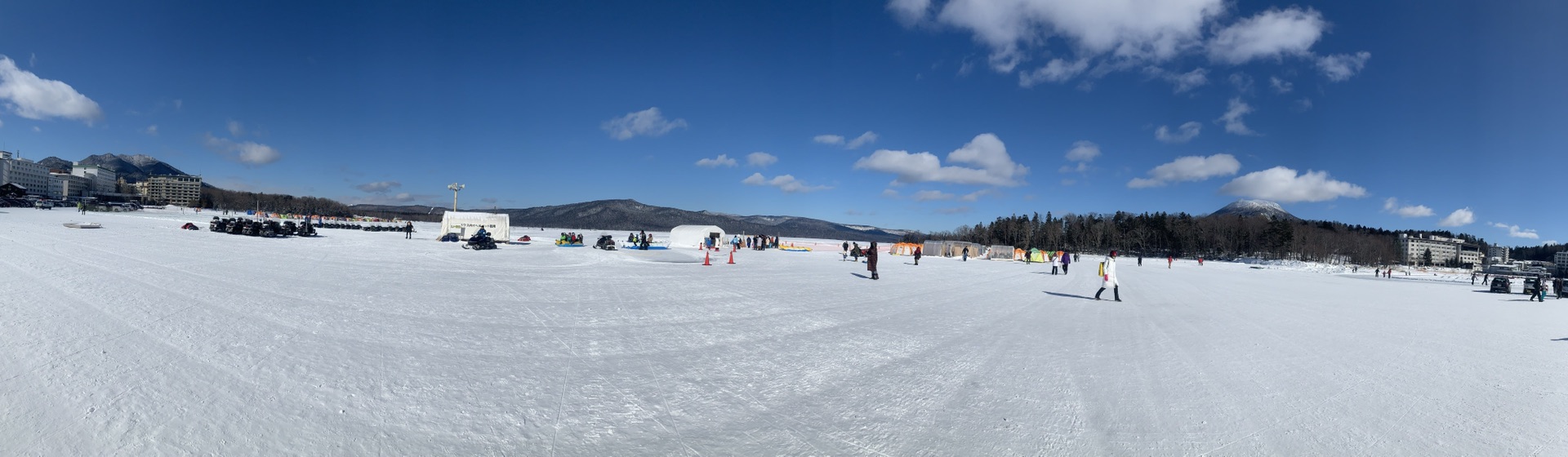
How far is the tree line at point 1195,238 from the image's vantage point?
3883 inches

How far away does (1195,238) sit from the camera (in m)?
102

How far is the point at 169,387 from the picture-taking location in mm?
4676

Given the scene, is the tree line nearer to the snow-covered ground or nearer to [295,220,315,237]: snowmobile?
[295,220,315,237]: snowmobile

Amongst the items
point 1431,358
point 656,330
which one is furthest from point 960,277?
point 656,330

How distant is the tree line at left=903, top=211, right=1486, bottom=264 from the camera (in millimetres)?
98625

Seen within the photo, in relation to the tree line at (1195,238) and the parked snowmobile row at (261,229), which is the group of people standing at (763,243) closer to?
the parked snowmobile row at (261,229)

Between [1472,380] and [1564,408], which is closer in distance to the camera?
[1564,408]

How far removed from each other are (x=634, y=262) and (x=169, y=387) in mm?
18284

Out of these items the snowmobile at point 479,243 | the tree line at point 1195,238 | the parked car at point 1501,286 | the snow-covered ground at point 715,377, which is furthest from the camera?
the tree line at point 1195,238

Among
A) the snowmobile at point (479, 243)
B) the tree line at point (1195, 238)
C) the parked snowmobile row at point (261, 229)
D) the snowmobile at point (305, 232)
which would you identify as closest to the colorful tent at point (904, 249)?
the snowmobile at point (479, 243)

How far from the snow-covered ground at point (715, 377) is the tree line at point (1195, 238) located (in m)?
94.1

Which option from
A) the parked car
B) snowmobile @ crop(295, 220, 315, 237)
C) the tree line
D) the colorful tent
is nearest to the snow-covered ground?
the parked car

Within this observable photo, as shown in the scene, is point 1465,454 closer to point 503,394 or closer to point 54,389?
point 503,394

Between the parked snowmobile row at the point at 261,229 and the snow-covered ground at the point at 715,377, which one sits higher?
the parked snowmobile row at the point at 261,229
